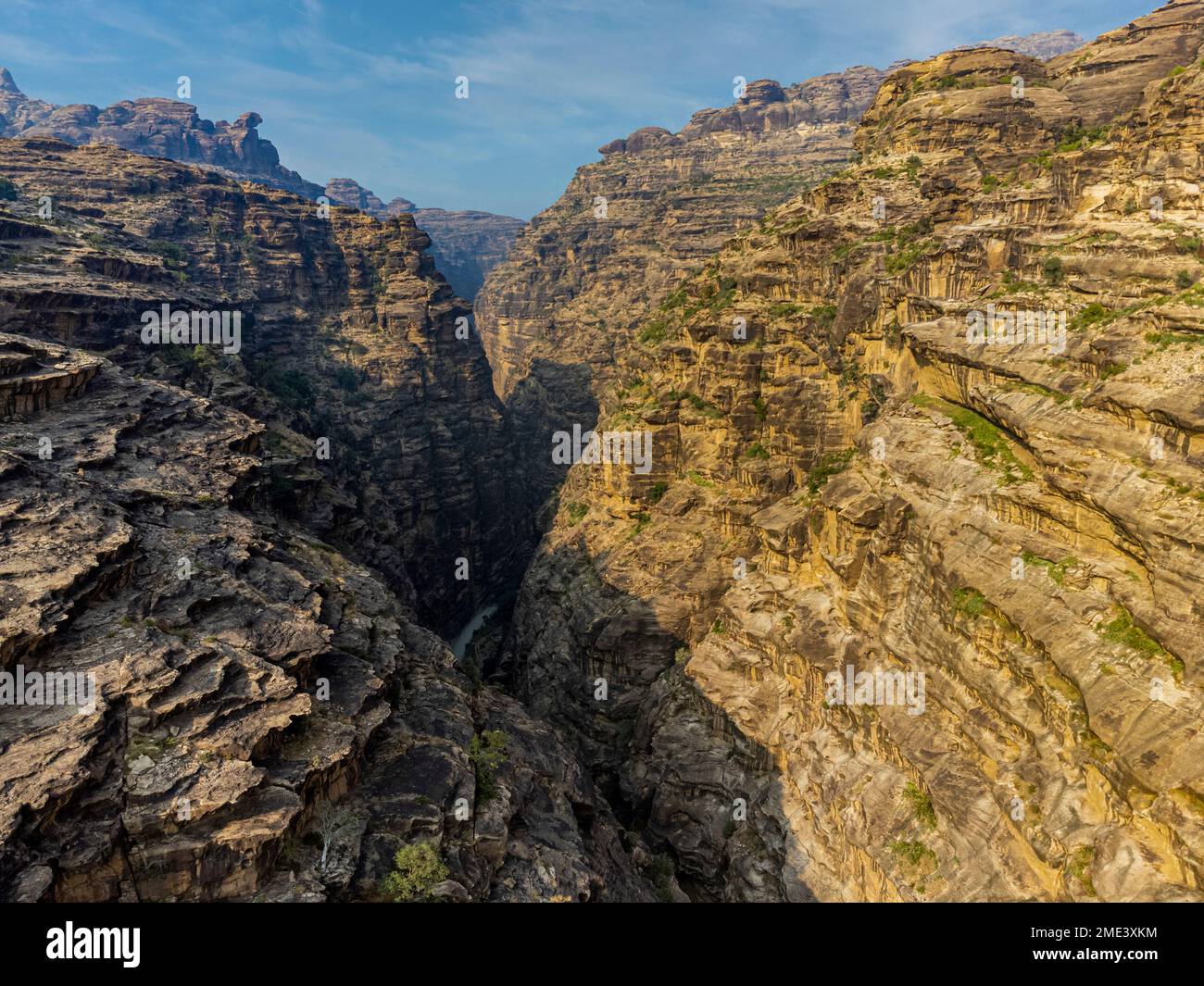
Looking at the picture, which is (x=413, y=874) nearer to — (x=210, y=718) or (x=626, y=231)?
(x=210, y=718)

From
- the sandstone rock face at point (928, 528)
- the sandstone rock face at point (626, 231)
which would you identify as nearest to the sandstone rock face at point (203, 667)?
the sandstone rock face at point (928, 528)

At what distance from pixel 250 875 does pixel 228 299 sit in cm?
7158

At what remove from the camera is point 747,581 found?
46500 millimetres

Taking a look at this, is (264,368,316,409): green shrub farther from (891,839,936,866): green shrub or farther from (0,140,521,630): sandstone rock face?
(891,839,936,866): green shrub

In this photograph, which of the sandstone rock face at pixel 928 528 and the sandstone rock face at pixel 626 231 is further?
the sandstone rock face at pixel 626 231

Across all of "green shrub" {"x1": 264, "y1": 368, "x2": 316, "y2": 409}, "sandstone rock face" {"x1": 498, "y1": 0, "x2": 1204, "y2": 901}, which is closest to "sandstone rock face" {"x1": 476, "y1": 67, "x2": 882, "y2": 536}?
"green shrub" {"x1": 264, "y1": 368, "x2": 316, "y2": 409}

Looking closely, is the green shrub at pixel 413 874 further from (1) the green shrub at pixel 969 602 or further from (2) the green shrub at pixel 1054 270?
(2) the green shrub at pixel 1054 270

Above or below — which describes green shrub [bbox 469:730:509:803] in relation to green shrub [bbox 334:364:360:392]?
below

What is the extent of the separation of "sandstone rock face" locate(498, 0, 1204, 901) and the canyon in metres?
0.19

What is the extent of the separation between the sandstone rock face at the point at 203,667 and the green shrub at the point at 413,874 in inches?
25.0

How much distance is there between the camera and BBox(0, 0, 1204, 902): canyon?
2166cm

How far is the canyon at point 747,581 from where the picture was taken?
71.1ft

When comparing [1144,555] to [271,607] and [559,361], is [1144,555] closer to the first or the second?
[271,607]
